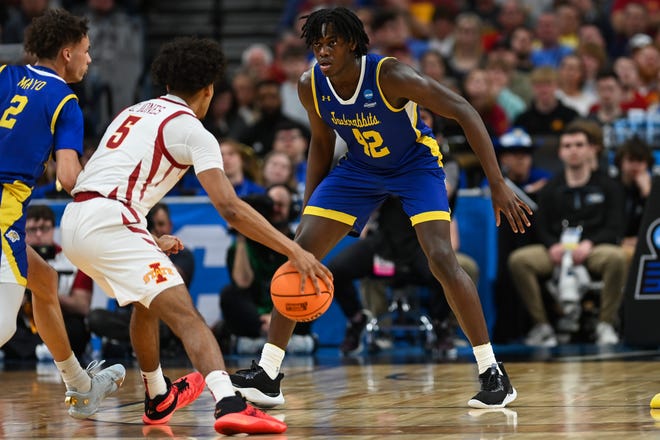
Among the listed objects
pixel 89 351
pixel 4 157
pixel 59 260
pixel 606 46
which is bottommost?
pixel 89 351

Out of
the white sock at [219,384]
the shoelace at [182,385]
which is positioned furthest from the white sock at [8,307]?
the white sock at [219,384]

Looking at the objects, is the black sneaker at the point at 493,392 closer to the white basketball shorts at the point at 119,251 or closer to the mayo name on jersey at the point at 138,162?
the white basketball shorts at the point at 119,251

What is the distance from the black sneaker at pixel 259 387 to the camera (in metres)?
6.65

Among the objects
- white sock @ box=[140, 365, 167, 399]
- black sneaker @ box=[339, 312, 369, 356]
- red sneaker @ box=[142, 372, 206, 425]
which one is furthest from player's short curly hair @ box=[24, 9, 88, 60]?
black sneaker @ box=[339, 312, 369, 356]

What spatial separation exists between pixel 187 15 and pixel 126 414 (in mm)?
10992

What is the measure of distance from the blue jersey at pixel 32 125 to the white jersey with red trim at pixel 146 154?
0.28 meters

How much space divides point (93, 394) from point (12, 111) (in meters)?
1.57

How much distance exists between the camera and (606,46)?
604 inches

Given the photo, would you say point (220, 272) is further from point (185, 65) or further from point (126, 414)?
point (185, 65)

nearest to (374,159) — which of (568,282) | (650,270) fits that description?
(650,270)

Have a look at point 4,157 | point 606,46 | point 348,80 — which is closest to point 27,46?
point 4,157

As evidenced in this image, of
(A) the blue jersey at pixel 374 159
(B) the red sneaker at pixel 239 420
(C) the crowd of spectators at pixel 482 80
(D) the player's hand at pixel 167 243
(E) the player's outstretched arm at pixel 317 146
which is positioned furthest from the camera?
(C) the crowd of spectators at pixel 482 80

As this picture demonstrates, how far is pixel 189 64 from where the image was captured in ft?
19.0

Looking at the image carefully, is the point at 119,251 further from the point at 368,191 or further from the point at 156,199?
the point at 368,191
